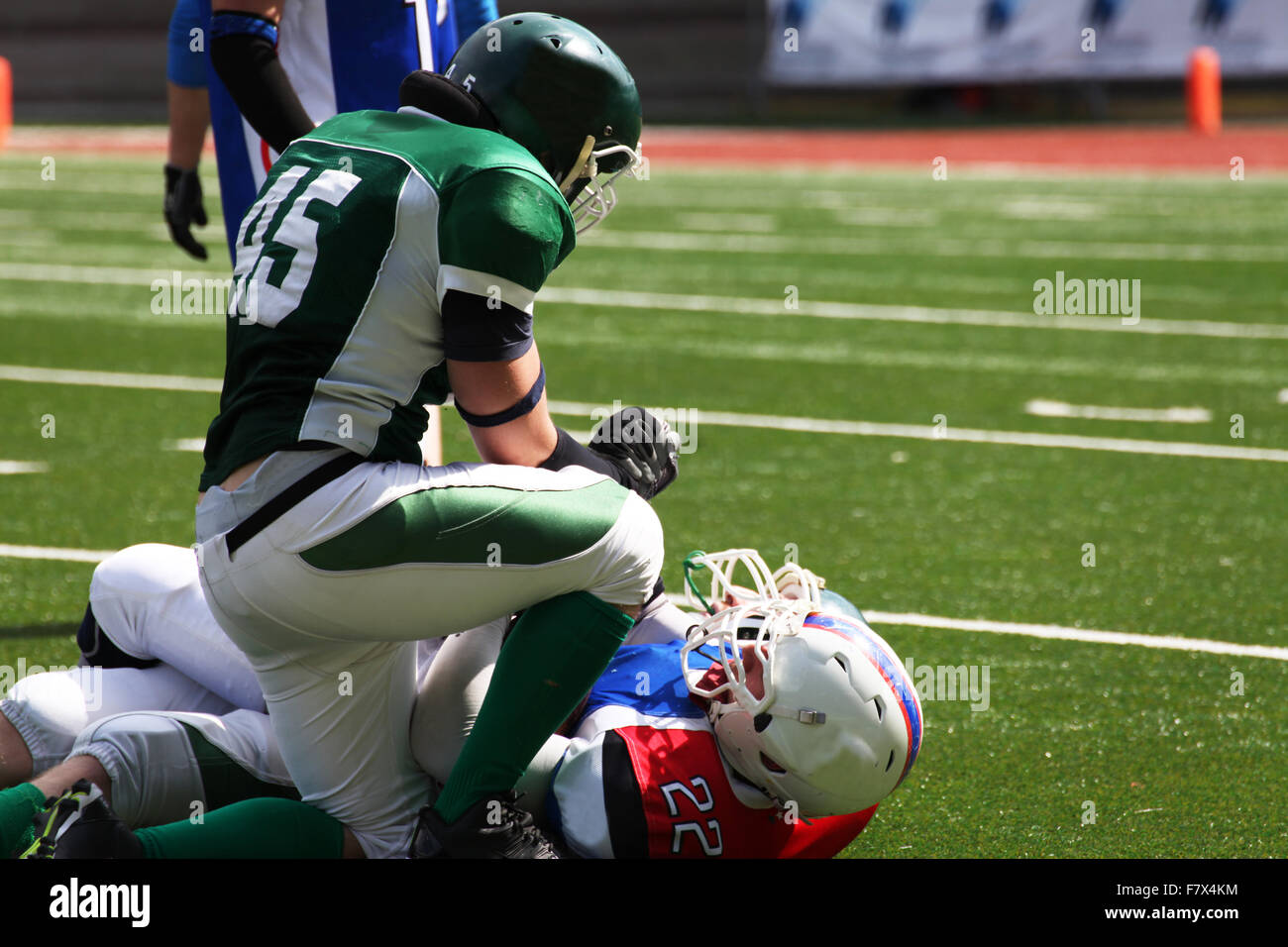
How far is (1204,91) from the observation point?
22859 millimetres

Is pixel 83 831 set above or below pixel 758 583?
below

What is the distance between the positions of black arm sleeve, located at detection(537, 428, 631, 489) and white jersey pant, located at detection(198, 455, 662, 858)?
5 cm

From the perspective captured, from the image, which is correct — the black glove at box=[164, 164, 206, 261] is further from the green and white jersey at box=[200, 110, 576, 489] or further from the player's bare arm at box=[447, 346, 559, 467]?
the player's bare arm at box=[447, 346, 559, 467]

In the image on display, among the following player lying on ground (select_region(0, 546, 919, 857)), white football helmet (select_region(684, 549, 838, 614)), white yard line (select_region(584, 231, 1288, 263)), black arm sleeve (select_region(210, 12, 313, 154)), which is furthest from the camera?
white yard line (select_region(584, 231, 1288, 263))

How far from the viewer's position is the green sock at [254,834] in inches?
107

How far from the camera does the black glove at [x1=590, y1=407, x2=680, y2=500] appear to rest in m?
3.20

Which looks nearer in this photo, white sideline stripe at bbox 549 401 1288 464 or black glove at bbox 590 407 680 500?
black glove at bbox 590 407 680 500

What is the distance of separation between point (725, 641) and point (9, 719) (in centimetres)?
134

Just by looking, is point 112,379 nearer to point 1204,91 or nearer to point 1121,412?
point 1121,412

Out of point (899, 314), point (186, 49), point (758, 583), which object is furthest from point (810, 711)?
point (899, 314)

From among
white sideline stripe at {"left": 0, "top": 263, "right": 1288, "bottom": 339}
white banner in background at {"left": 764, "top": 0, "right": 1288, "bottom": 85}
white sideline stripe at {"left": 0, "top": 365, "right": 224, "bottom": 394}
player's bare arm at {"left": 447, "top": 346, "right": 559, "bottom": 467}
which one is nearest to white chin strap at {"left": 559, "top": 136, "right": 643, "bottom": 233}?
player's bare arm at {"left": 447, "top": 346, "right": 559, "bottom": 467}

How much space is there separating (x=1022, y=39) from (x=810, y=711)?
23578mm

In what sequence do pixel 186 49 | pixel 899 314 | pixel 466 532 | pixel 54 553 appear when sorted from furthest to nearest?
pixel 899 314 → pixel 54 553 → pixel 186 49 → pixel 466 532

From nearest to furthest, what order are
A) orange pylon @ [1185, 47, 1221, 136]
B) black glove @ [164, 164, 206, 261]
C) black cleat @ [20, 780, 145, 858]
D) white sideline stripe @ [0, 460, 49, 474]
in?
1. black cleat @ [20, 780, 145, 858]
2. black glove @ [164, 164, 206, 261]
3. white sideline stripe @ [0, 460, 49, 474]
4. orange pylon @ [1185, 47, 1221, 136]
